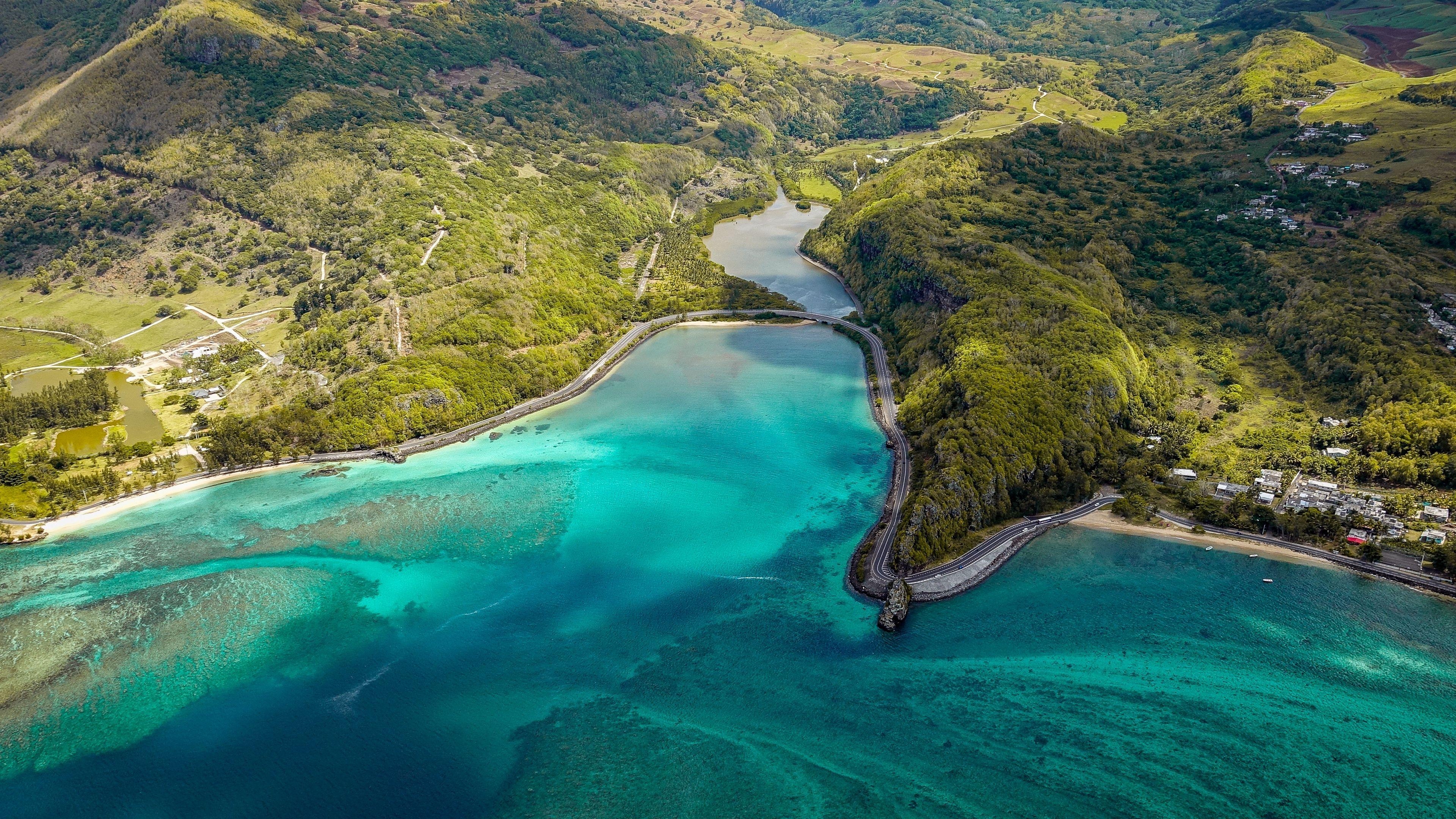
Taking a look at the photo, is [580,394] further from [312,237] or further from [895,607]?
[312,237]

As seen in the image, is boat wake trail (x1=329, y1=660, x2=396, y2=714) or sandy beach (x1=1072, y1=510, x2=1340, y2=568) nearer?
boat wake trail (x1=329, y1=660, x2=396, y2=714)

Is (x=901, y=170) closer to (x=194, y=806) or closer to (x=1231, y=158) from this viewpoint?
(x=1231, y=158)

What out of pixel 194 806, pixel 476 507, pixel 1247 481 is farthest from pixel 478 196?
pixel 1247 481

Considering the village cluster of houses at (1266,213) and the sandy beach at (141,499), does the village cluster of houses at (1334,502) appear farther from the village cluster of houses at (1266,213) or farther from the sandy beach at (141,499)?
the sandy beach at (141,499)

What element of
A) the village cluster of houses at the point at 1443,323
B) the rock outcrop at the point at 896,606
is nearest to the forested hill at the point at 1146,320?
the village cluster of houses at the point at 1443,323

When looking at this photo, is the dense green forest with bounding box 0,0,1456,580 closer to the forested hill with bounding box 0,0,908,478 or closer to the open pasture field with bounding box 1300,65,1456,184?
the forested hill with bounding box 0,0,908,478

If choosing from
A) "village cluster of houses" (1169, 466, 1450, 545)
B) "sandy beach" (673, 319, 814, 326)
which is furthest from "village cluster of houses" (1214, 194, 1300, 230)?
"sandy beach" (673, 319, 814, 326)

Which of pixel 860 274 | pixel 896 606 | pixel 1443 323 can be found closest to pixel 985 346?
pixel 896 606
